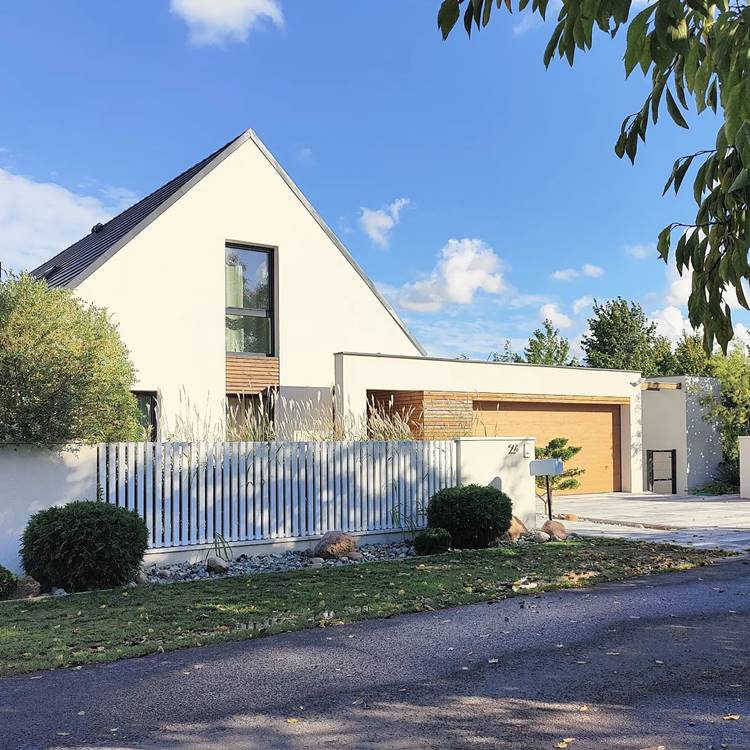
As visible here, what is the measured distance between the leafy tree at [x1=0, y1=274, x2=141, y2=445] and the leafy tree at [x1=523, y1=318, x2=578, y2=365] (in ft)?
94.9

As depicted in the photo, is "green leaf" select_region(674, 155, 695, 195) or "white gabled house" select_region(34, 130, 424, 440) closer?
"green leaf" select_region(674, 155, 695, 195)

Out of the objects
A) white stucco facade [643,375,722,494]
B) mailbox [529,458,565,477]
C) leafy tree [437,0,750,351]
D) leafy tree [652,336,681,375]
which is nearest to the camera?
leafy tree [437,0,750,351]

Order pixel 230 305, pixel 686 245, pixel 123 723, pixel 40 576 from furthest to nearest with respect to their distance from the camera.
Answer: pixel 230 305 < pixel 40 576 < pixel 123 723 < pixel 686 245

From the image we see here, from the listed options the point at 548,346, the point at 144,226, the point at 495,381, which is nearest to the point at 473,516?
the point at 495,381

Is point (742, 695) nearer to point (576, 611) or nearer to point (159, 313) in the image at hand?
point (576, 611)

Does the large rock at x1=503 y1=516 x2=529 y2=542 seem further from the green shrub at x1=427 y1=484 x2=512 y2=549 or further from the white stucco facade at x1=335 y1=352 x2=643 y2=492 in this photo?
the white stucco facade at x1=335 y1=352 x2=643 y2=492

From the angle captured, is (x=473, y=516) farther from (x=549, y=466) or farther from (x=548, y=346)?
(x=548, y=346)

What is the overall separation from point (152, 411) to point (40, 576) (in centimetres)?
721

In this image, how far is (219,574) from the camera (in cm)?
954

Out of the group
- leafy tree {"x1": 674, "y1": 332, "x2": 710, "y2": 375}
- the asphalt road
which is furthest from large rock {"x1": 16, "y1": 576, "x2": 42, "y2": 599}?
leafy tree {"x1": 674, "y1": 332, "x2": 710, "y2": 375}

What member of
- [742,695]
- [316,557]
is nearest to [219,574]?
[316,557]

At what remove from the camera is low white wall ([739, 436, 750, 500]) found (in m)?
19.7

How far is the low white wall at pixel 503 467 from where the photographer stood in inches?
504

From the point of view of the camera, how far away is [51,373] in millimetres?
9180
